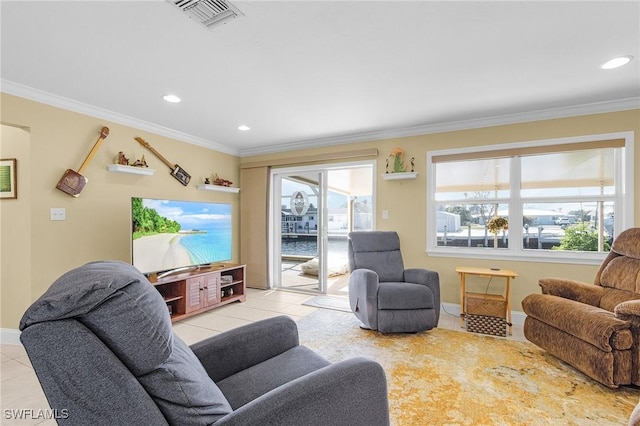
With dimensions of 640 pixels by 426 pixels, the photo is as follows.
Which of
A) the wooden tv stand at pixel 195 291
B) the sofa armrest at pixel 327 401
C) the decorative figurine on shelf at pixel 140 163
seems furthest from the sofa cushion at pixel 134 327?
the decorative figurine on shelf at pixel 140 163

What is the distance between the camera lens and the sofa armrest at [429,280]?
2.92m

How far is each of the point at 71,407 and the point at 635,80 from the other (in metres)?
4.04

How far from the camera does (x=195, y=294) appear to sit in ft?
11.5

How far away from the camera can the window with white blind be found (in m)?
3.06

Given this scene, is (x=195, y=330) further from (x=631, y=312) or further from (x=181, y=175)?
(x=631, y=312)

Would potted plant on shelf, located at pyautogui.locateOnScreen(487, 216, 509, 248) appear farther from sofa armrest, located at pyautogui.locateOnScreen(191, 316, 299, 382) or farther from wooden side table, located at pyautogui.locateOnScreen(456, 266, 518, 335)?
sofa armrest, located at pyautogui.locateOnScreen(191, 316, 299, 382)

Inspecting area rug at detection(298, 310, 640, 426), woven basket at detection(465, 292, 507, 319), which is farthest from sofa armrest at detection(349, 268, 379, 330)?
woven basket at detection(465, 292, 507, 319)

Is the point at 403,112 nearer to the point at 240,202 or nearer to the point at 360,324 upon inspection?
the point at 360,324

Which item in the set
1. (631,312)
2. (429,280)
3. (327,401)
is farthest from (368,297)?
(327,401)

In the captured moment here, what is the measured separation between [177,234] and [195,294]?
0.74 m

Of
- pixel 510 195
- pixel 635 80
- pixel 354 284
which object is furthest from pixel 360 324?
pixel 635 80

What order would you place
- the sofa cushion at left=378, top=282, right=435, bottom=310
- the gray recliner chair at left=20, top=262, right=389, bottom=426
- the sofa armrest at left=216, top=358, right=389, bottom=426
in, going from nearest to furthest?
the gray recliner chair at left=20, top=262, right=389, bottom=426 < the sofa armrest at left=216, top=358, right=389, bottom=426 < the sofa cushion at left=378, top=282, right=435, bottom=310

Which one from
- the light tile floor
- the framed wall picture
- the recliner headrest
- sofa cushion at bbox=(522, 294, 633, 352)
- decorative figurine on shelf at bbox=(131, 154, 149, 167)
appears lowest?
the light tile floor

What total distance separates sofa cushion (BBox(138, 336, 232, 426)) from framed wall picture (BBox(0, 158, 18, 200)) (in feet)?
10.2
